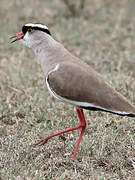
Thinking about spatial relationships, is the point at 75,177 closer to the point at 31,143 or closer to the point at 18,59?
the point at 31,143

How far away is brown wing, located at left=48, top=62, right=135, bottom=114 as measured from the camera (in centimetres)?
383

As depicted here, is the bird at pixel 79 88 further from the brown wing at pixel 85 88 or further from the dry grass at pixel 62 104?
the dry grass at pixel 62 104

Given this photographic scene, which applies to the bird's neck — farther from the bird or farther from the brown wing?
the brown wing

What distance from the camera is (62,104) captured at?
533cm

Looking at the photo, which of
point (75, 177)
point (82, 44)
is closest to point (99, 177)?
point (75, 177)

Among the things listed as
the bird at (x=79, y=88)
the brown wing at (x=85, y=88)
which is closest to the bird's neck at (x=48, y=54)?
the bird at (x=79, y=88)

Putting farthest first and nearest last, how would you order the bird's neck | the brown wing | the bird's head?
the bird's head → the bird's neck → the brown wing

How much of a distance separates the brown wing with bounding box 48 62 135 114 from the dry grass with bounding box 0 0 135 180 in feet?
1.72

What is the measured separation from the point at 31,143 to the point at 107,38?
154 inches

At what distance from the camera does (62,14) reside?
8906mm

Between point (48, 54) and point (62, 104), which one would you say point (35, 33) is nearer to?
point (48, 54)

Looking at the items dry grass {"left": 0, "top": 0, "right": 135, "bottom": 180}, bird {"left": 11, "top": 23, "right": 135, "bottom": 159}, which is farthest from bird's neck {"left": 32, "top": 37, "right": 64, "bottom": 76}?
dry grass {"left": 0, "top": 0, "right": 135, "bottom": 180}

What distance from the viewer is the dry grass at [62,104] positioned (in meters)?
3.90

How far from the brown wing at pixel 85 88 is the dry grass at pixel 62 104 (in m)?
0.53
